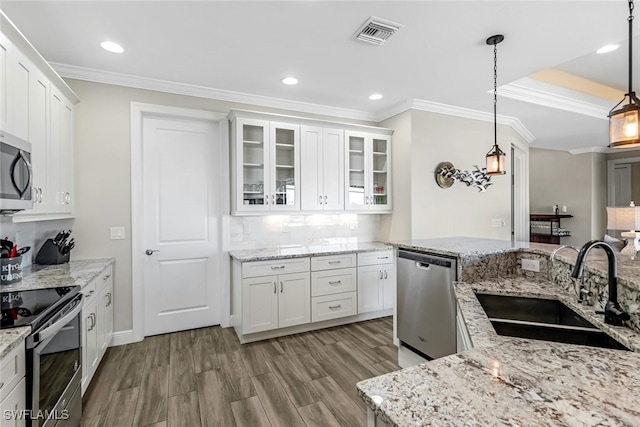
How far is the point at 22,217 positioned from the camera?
79.7 inches

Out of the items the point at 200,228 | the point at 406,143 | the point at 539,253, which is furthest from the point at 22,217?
the point at 406,143

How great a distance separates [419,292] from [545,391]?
1.72 m

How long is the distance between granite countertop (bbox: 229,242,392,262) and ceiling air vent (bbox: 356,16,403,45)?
2107 mm

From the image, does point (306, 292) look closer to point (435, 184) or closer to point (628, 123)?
point (435, 184)

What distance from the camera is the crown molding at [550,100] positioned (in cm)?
367

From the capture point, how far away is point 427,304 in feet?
8.13

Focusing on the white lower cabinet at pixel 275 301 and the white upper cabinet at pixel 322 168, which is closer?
the white lower cabinet at pixel 275 301

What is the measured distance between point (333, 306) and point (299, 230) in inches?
41.6

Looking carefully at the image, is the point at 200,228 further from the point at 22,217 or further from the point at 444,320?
the point at 444,320

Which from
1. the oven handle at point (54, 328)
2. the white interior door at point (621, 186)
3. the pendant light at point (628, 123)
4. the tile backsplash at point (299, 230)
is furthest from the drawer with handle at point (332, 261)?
the white interior door at point (621, 186)

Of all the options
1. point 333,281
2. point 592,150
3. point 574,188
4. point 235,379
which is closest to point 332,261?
point 333,281

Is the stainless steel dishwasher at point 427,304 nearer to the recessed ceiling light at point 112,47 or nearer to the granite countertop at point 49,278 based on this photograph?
the granite countertop at point 49,278

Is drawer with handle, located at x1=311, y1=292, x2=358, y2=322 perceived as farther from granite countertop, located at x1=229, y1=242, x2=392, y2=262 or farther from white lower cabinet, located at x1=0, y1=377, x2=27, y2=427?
white lower cabinet, located at x1=0, y1=377, x2=27, y2=427

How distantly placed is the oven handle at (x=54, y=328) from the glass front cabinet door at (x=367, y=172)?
9.62ft
